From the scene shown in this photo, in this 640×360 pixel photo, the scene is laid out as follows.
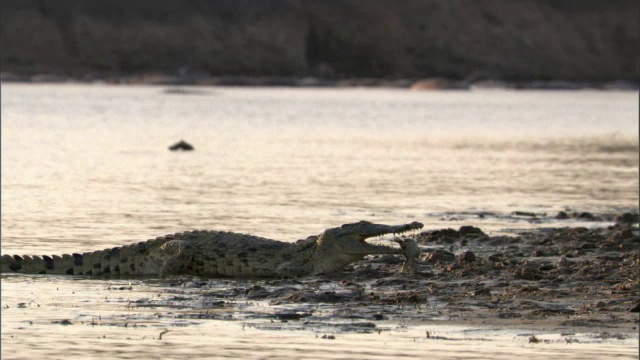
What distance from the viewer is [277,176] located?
29.3 m

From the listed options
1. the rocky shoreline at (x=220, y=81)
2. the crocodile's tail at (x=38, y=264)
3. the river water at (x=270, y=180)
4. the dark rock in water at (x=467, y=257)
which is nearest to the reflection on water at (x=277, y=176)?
the river water at (x=270, y=180)

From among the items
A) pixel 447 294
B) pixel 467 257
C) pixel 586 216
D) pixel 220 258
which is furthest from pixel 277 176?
pixel 447 294

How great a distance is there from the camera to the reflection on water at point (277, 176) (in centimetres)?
2044

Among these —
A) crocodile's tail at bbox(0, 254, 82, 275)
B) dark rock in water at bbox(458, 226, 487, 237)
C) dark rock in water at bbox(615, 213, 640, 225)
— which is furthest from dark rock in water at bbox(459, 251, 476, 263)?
dark rock in water at bbox(615, 213, 640, 225)

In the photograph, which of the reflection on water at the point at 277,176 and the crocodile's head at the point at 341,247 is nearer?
the crocodile's head at the point at 341,247

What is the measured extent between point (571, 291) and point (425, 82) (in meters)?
177

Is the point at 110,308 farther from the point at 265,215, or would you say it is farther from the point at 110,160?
the point at 110,160

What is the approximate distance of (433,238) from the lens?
58.9ft

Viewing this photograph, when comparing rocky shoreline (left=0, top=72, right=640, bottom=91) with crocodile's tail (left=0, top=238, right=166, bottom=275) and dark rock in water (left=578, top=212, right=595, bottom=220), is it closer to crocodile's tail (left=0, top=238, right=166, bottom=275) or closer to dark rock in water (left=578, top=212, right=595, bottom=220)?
dark rock in water (left=578, top=212, right=595, bottom=220)

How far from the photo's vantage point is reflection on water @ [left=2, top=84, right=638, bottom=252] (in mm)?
20438

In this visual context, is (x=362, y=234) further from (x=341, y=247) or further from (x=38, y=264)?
(x=38, y=264)

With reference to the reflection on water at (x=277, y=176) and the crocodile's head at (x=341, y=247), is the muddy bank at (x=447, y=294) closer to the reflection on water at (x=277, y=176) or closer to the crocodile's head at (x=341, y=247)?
the crocodile's head at (x=341, y=247)

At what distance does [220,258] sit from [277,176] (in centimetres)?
1409

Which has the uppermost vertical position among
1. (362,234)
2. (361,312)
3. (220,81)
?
(220,81)
